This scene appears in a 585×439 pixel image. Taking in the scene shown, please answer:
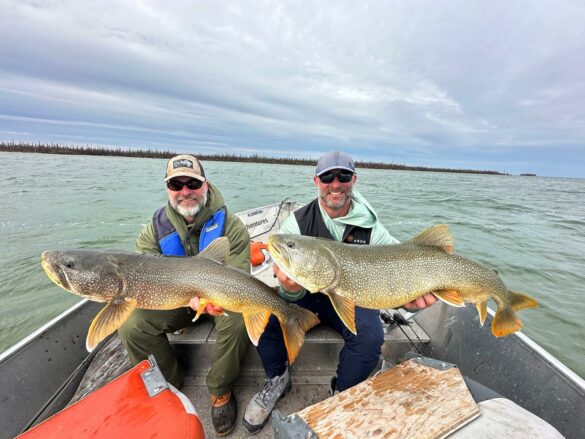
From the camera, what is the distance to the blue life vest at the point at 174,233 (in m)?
3.20

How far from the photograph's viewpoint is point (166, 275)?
7.84 feet

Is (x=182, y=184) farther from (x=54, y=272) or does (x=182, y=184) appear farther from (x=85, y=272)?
(x=54, y=272)

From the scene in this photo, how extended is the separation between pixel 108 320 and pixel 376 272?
2.26m

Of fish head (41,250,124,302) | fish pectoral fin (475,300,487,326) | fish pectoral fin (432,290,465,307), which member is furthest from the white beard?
fish pectoral fin (475,300,487,326)

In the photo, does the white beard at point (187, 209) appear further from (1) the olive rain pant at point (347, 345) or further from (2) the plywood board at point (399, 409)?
(2) the plywood board at point (399, 409)

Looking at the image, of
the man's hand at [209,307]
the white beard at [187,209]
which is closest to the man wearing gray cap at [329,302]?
the man's hand at [209,307]

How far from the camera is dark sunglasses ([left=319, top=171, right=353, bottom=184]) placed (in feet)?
10.1

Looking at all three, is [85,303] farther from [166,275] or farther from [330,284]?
[330,284]

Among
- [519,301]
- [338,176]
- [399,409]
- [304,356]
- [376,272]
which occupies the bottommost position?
[304,356]

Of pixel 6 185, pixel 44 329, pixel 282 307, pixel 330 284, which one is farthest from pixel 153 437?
pixel 6 185

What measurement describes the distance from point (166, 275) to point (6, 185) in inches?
978

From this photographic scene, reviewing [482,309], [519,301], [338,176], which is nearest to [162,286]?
[338,176]

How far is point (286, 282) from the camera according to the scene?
2.69 meters

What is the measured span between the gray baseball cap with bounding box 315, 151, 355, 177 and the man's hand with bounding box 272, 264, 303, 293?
1.21m
